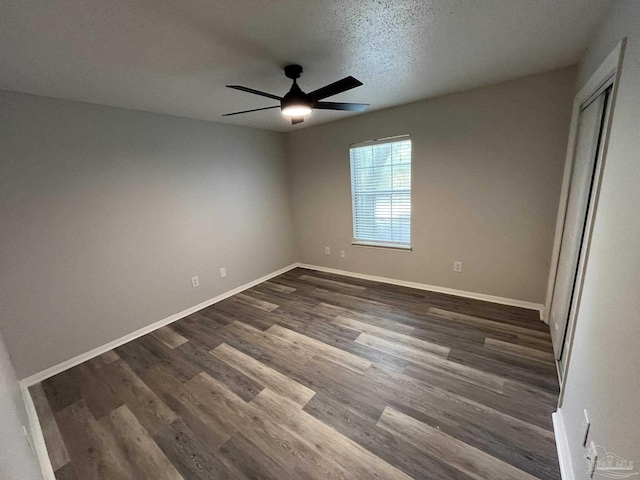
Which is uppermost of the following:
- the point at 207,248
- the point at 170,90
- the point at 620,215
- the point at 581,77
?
the point at 170,90

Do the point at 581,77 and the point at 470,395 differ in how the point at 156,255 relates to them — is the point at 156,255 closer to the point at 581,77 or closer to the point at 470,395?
the point at 470,395

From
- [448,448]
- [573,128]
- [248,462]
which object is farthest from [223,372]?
[573,128]

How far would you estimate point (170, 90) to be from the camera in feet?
7.20

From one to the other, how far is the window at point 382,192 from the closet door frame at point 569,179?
4.83ft

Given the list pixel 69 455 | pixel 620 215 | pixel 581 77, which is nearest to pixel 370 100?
pixel 581 77

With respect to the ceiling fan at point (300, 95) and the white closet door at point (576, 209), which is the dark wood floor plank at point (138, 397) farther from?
the white closet door at point (576, 209)

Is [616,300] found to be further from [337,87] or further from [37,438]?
[37,438]

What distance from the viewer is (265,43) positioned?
5.25 feet

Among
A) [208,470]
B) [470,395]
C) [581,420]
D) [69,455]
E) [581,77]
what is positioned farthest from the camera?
[581,77]

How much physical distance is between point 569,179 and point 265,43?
2.67m

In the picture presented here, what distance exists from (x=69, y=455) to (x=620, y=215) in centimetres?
307

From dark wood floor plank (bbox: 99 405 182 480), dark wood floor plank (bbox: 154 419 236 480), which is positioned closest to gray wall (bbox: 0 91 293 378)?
dark wood floor plank (bbox: 99 405 182 480)

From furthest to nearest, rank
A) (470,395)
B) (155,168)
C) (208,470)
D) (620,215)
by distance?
(155,168) → (470,395) → (208,470) → (620,215)

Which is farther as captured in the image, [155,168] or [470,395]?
[155,168]
